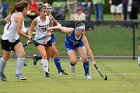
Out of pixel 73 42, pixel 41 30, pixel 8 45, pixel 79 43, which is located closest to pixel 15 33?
pixel 8 45

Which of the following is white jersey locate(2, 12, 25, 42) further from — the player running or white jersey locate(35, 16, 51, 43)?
white jersey locate(35, 16, 51, 43)

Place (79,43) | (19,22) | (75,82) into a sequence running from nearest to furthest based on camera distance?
(75,82) < (19,22) < (79,43)

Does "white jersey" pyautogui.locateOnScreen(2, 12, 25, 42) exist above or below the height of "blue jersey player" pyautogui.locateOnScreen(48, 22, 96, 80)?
above

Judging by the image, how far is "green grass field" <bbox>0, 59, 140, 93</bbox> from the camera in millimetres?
15781

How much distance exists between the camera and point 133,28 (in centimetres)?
2731

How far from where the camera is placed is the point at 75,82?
1769 centimetres

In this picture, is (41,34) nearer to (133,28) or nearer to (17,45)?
(17,45)

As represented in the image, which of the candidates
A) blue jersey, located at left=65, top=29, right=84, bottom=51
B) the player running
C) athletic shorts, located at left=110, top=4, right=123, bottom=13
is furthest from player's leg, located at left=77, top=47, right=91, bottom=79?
athletic shorts, located at left=110, top=4, right=123, bottom=13

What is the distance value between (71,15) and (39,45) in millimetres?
12510

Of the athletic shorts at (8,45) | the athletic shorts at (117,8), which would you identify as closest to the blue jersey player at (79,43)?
the athletic shorts at (8,45)

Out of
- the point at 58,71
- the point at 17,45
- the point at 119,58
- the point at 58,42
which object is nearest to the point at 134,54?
the point at 119,58

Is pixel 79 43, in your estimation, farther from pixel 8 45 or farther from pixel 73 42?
pixel 8 45

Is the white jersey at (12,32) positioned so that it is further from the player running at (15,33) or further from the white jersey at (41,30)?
the white jersey at (41,30)

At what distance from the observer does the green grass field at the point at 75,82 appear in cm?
1578
